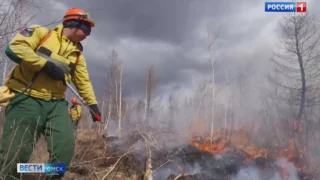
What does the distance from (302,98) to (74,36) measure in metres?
17.4

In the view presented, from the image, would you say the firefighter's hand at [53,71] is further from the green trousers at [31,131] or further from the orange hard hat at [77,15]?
the orange hard hat at [77,15]

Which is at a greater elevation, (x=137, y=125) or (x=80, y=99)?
(x=80, y=99)

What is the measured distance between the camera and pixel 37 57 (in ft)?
8.12

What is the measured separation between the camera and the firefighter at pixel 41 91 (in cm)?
248

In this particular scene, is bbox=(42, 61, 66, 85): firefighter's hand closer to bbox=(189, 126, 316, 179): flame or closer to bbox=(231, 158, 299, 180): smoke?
bbox=(231, 158, 299, 180): smoke

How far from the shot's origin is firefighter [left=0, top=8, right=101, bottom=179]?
2.48 meters

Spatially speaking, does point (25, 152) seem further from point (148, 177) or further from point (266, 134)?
point (266, 134)

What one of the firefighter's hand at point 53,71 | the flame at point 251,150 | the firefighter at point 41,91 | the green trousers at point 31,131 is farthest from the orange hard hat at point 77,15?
the flame at point 251,150

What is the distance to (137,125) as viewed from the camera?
5938 mm

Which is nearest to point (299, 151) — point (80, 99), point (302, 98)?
point (302, 98)

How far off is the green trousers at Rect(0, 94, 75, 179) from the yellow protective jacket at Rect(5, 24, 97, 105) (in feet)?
0.32

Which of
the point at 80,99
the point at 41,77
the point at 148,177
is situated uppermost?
the point at 41,77

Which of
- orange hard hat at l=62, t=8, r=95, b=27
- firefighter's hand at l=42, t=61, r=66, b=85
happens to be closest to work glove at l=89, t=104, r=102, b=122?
firefighter's hand at l=42, t=61, r=66, b=85

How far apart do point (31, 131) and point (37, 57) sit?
2.05 feet
